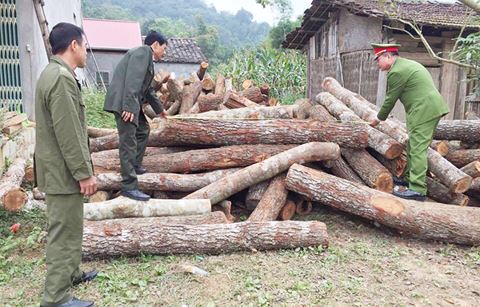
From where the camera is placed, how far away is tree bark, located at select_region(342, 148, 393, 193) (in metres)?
5.38

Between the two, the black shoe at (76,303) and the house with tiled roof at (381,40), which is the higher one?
the house with tiled roof at (381,40)

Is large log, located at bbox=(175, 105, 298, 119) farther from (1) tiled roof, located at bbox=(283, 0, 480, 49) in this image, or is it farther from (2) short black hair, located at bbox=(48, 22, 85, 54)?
(2) short black hair, located at bbox=(48, 22, 85, 54)

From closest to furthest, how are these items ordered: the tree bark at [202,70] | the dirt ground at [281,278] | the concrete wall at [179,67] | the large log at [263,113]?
1. the dirt ground at [281,278]
2. the large log at [263,113]
3. the tree bark at [202,70]
4. the concrete wall at [179,67]

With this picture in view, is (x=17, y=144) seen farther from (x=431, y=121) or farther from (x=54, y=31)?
(x=431, y=121)

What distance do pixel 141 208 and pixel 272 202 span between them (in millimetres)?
1564

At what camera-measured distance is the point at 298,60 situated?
2261 centimetres

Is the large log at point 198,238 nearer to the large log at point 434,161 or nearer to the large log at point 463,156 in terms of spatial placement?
the large log at point 434,161

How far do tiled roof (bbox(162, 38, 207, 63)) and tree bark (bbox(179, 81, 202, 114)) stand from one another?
650 inches

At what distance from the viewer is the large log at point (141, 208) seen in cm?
450

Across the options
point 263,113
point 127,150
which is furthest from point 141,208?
point 263,113

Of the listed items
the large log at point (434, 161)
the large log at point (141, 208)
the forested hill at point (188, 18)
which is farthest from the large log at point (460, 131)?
the forested hill at point (188, 18)

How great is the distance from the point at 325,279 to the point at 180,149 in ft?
10.5

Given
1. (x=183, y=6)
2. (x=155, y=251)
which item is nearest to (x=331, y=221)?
(x=155, y=251)

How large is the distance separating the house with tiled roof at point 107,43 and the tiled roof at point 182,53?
2347mm
